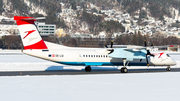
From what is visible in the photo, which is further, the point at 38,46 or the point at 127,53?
the point at 127,53

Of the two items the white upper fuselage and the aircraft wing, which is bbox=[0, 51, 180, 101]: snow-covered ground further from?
the aircraft wing

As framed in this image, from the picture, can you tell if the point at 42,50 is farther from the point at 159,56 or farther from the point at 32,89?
the point at 159,56

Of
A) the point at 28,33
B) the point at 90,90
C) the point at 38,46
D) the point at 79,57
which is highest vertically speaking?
the point at 28,33

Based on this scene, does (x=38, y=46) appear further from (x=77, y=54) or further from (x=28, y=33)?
(x=77, y=54)

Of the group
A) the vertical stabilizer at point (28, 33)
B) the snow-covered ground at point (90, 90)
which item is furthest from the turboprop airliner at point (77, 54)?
the snow-covered ground at point (90, 90)

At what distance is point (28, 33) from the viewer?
35062 mm

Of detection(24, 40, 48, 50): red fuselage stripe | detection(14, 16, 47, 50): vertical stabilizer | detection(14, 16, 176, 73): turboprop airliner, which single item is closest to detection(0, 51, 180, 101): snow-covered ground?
detection(24, 40, 48, 50): red fuselage stripe

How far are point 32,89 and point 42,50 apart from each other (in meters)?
12.3

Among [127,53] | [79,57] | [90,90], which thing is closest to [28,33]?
[79,57]

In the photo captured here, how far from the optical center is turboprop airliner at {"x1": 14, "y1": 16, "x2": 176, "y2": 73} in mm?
35000

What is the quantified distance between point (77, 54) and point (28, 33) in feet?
20.7

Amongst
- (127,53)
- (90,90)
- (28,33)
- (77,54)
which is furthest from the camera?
(127,53)

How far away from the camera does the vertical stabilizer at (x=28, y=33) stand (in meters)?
34.6

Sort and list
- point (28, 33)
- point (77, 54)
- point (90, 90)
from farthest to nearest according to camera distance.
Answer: point (77, 54) → point (28, 33) → point (90, 90)
